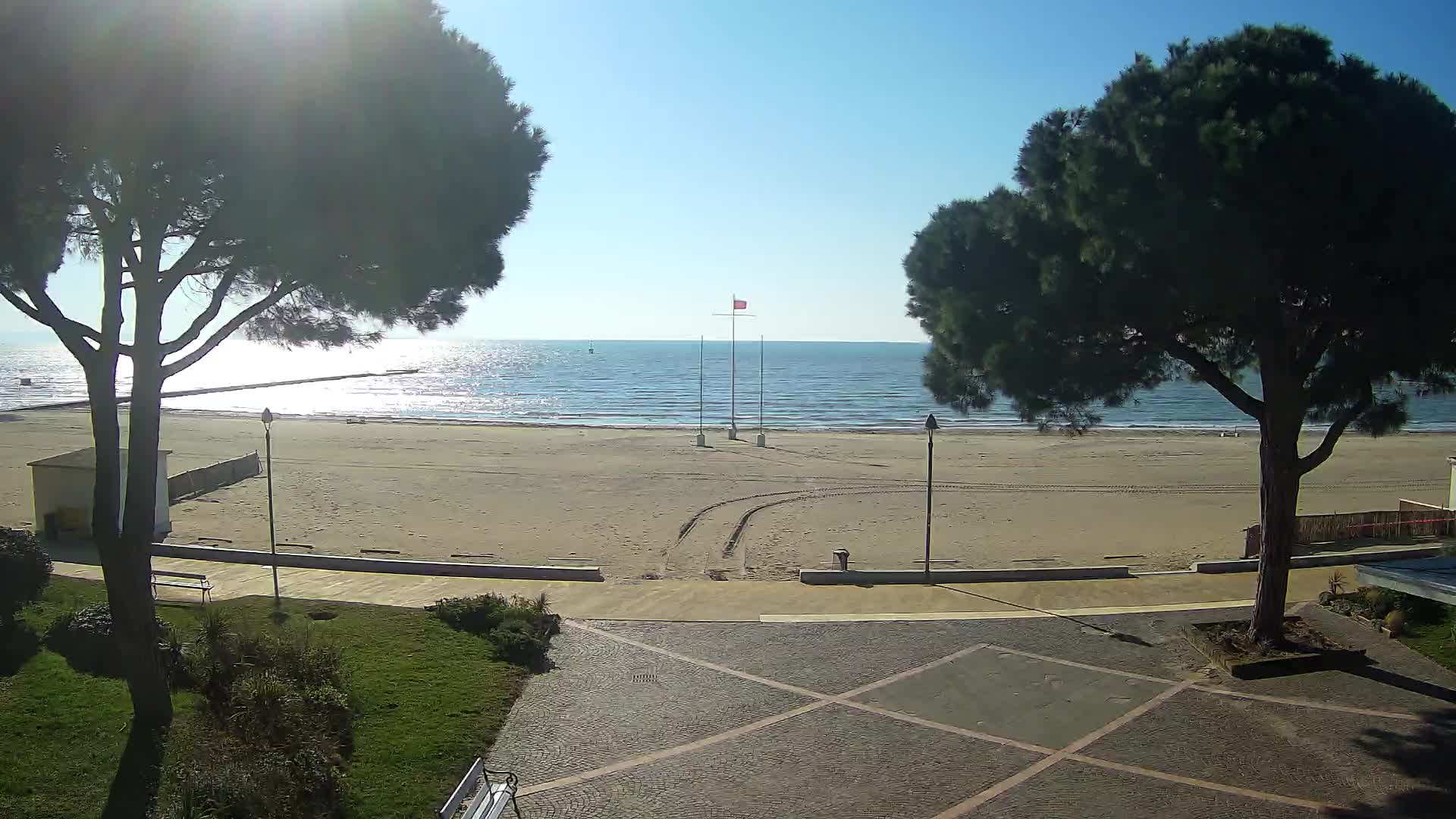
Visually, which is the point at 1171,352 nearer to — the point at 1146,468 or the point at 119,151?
the point at 119,151

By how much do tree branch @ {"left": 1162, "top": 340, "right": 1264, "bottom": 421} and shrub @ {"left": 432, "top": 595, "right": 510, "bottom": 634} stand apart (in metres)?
8.33

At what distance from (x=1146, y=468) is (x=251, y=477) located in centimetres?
3130

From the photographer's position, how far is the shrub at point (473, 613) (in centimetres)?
1113

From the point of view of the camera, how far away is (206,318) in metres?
8.16

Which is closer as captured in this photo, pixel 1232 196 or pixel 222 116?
pixel 222 116

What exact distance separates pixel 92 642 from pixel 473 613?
3.84 metres

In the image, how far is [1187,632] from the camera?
37.3 ft

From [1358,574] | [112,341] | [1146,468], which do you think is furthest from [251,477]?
[1146,468]

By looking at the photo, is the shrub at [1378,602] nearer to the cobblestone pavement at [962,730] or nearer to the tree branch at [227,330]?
the cobblestone pavement at [962,730]

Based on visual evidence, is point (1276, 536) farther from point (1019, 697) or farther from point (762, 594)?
point (762, 594)

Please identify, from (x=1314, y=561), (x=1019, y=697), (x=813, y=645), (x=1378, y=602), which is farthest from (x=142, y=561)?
(x=1314, y=561)

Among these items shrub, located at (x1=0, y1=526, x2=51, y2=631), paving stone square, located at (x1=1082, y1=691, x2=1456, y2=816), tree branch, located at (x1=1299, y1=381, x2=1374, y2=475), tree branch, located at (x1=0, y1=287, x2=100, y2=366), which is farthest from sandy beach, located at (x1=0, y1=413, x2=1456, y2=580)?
tree branch, located at (x1=0, y1=287, x2=100, y2=366)

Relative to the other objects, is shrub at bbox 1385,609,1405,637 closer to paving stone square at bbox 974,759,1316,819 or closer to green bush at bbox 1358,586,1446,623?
green bush at bbox 1358,586,1446,623

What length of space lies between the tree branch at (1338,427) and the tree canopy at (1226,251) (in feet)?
0.10
